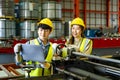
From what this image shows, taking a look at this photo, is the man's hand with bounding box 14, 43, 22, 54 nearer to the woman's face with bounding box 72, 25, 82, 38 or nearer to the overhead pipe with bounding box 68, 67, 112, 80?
the overhead pipe with bounding box 68, 67, 112, 80

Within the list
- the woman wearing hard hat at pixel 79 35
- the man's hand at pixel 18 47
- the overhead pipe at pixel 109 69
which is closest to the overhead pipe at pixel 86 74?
the overhead pipe at pixel 109 69

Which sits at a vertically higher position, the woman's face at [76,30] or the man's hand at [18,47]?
the woman's face at [76,30]

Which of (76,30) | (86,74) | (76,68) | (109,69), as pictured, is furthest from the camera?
(76,30)

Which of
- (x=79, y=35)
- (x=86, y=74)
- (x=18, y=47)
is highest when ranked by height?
(x=79, y=35)

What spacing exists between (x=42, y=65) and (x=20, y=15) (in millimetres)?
6694

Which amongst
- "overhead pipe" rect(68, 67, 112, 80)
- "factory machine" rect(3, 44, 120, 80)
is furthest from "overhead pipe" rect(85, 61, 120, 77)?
"overhead pipe" rect(68, 67, 112, 80)

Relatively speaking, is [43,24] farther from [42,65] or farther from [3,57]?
[3,57]

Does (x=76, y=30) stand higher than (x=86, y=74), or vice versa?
(x=76, y=30)

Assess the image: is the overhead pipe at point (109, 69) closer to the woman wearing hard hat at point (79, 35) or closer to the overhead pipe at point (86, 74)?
the overhead pipe at point (86, 74)

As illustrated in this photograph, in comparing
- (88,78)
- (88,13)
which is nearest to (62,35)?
(88,78)

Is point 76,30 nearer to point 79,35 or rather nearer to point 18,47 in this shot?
point 79,35

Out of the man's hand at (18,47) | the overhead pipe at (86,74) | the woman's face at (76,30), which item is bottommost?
the overhead pipe at (86,74)

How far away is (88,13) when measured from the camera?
2269cm

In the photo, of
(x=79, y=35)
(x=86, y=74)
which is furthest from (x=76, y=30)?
(x=86, y=74)
